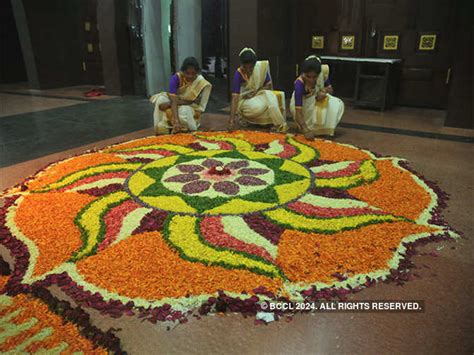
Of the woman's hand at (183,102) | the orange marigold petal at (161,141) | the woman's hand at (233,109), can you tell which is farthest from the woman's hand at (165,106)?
the woman's hand at (233,109)

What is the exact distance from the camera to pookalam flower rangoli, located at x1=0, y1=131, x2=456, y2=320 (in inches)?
76.3

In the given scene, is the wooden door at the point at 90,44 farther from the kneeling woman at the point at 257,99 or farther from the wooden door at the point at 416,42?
the wooden door at the point at 416,42

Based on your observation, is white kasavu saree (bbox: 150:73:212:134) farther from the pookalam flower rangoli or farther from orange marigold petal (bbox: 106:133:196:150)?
the pookalam flower rangoli

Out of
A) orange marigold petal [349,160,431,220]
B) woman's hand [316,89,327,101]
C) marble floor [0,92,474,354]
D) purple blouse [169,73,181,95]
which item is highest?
purple blouse [169,73,181,95]

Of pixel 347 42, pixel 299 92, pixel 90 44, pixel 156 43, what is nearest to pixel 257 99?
pixel 299 92

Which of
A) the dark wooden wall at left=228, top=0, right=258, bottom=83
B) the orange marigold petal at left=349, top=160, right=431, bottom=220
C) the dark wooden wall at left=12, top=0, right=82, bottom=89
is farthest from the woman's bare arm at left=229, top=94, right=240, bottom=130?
the dark wooden wall at left=12, top=0, right=82, bottom=89

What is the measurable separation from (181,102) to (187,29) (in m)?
2.96

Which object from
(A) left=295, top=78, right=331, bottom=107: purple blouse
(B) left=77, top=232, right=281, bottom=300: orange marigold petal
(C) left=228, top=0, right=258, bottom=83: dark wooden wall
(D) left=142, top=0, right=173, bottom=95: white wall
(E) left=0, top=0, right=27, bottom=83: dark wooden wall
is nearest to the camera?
(B) left=77, top=232, right=281, bottom=300: orange marigold petal

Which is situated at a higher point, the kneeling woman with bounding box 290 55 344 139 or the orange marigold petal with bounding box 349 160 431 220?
the kneeling woman with bounding box 290 55 344 139

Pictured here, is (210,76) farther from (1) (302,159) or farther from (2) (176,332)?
(2) (176,332)

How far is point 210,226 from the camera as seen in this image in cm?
246

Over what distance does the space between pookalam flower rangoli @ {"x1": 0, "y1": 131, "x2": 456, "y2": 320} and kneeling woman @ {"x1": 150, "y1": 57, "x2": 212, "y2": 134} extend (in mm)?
936

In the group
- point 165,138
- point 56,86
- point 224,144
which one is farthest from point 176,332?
point 56,86

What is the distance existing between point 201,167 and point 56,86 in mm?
7012
